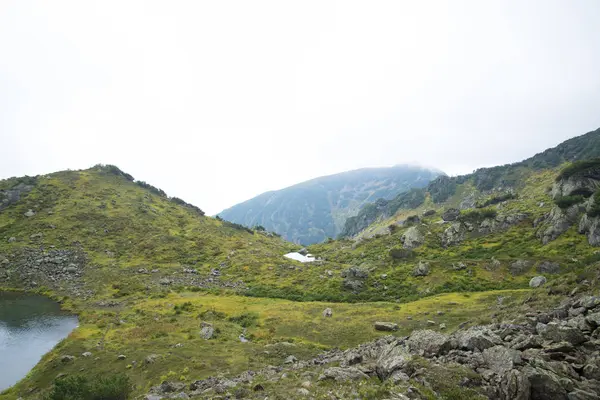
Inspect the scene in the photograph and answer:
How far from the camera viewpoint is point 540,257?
6625 centimetres

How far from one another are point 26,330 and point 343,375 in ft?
190

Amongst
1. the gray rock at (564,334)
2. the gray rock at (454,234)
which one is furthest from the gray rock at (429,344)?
the gray rock at (454,234)

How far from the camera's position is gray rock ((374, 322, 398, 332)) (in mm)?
41875

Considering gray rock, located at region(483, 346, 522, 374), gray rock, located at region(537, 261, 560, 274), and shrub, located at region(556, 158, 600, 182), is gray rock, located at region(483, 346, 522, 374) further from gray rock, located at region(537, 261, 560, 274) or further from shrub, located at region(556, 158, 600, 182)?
shrub, located at region(556, 158, 600, 182)

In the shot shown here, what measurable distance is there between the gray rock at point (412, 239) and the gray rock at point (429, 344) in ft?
257

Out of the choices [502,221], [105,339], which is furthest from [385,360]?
[502,221]

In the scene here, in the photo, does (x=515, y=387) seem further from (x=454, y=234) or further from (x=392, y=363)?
(x=454, y=234)

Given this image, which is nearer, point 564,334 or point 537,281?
point 564,334

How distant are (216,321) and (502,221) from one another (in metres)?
91.2

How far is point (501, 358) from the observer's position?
59.3ft

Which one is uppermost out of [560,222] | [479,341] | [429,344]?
[479,341]

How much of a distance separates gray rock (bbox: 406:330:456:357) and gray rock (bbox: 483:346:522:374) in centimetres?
343

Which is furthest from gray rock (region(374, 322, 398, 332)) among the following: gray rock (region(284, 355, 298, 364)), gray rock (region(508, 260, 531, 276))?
gray rock (region(508, 260, 531, 276))

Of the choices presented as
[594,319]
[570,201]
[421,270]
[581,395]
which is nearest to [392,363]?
[581,395]
